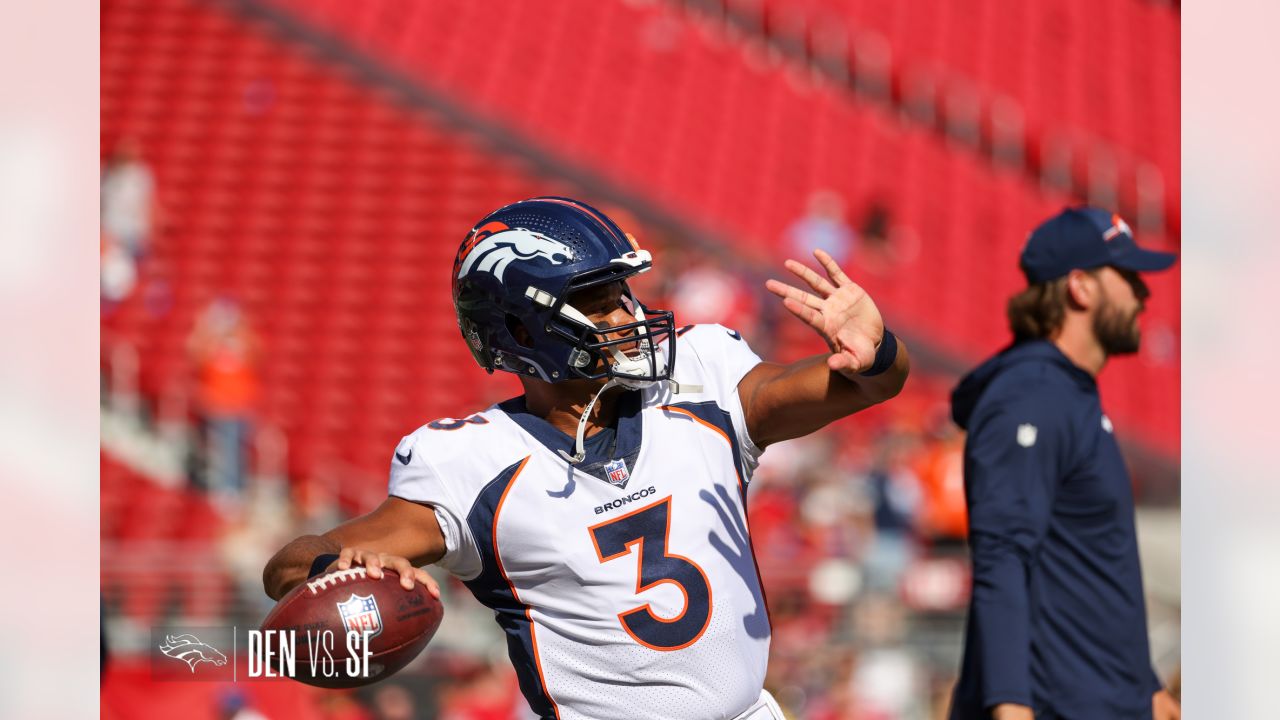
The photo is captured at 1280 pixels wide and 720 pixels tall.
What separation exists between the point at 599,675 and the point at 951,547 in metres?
5.42

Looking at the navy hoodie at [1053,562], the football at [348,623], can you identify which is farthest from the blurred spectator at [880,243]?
the football at [348,623]

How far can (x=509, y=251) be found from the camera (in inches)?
99.0

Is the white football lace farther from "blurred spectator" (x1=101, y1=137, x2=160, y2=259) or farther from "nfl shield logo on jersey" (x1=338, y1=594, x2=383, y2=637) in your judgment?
Answer: "blurred spectator" (x1=101, y1=137, x2=160, y2=259)

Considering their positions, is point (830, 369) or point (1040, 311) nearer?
point (830, 369)

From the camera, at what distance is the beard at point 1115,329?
11.0ft

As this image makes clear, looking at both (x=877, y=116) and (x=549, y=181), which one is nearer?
(x=549, y=181)

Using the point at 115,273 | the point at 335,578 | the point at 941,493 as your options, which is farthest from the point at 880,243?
the point at 335,578

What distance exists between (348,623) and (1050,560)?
1634 millimetres

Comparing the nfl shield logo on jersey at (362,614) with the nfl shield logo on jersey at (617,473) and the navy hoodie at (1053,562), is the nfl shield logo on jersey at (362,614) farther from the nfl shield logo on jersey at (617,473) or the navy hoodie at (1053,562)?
the navy hoodie at (1053,562)

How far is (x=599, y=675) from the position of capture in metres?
2.43

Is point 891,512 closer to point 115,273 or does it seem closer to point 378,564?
point 378,564

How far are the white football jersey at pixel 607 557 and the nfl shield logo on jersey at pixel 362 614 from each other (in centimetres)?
21
